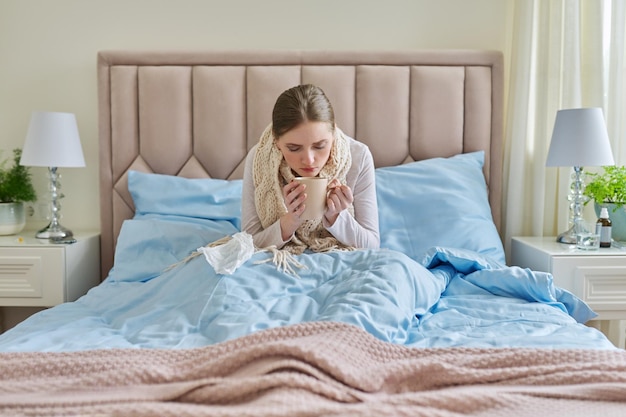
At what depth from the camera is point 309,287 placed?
1626mm

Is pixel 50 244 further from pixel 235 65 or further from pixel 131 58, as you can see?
pixel 235 65

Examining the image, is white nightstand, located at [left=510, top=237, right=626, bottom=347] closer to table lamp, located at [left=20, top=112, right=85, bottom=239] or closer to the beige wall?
the beige wall

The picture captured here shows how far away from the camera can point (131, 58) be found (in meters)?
2.60

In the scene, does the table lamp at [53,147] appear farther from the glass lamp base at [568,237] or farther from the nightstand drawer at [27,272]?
the glass lamp base at [568,237]

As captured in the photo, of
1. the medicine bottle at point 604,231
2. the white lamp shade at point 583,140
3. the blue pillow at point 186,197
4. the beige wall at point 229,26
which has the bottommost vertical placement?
the medicine bottle at point 604,231

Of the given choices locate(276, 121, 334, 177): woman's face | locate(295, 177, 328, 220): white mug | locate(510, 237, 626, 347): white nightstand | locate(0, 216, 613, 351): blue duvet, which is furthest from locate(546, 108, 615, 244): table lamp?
locate(295, 177, 328, 220): white mug

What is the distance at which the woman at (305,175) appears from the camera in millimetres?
1870

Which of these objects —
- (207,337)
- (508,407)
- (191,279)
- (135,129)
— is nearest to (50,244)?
(135,129)

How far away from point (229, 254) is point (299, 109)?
489 millimetres

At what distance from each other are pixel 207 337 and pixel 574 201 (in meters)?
1.62

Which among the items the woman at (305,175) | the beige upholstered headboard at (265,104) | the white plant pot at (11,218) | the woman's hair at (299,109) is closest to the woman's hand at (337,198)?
the woman at (305,175)

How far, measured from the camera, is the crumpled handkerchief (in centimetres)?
164

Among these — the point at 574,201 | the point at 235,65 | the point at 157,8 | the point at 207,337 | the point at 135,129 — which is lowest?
the point at 207,337

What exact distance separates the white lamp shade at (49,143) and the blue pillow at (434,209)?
1.25m
